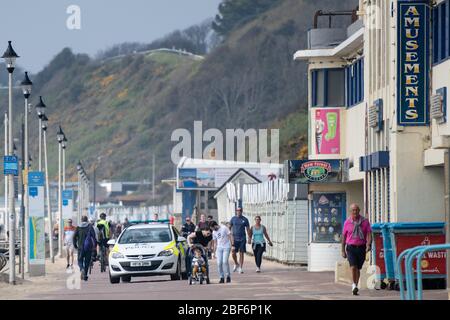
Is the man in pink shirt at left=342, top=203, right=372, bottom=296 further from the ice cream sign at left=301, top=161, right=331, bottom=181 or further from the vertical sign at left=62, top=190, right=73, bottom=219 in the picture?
the vertical sign at left=62, top=190, right=73, bottom=219

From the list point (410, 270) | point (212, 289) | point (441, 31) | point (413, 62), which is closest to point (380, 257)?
point (212, 289)

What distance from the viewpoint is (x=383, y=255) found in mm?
30125

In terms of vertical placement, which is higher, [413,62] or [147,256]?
[413,62]

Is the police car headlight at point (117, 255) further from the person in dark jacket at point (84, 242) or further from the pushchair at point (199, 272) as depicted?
the pushchair at point (199, 272)

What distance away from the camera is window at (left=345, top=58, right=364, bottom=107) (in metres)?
39.3

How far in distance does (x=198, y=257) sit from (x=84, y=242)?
13.9ft

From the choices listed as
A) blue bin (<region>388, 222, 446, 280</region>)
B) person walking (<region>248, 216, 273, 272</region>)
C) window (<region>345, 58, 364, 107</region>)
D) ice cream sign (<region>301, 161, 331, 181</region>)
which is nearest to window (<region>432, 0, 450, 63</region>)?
blue bin (<region>388, 222, 446, 280</region>)

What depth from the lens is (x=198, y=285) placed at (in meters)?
33.2

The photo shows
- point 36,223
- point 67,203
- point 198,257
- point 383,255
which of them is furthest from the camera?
point 67,203

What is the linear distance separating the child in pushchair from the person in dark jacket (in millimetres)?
4133

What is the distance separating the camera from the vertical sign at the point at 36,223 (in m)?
43.6

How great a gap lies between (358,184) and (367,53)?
5940mm

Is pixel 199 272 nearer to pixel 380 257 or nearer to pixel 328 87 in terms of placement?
pixel 380 257

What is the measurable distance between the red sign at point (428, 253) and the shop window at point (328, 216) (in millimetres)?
11975
